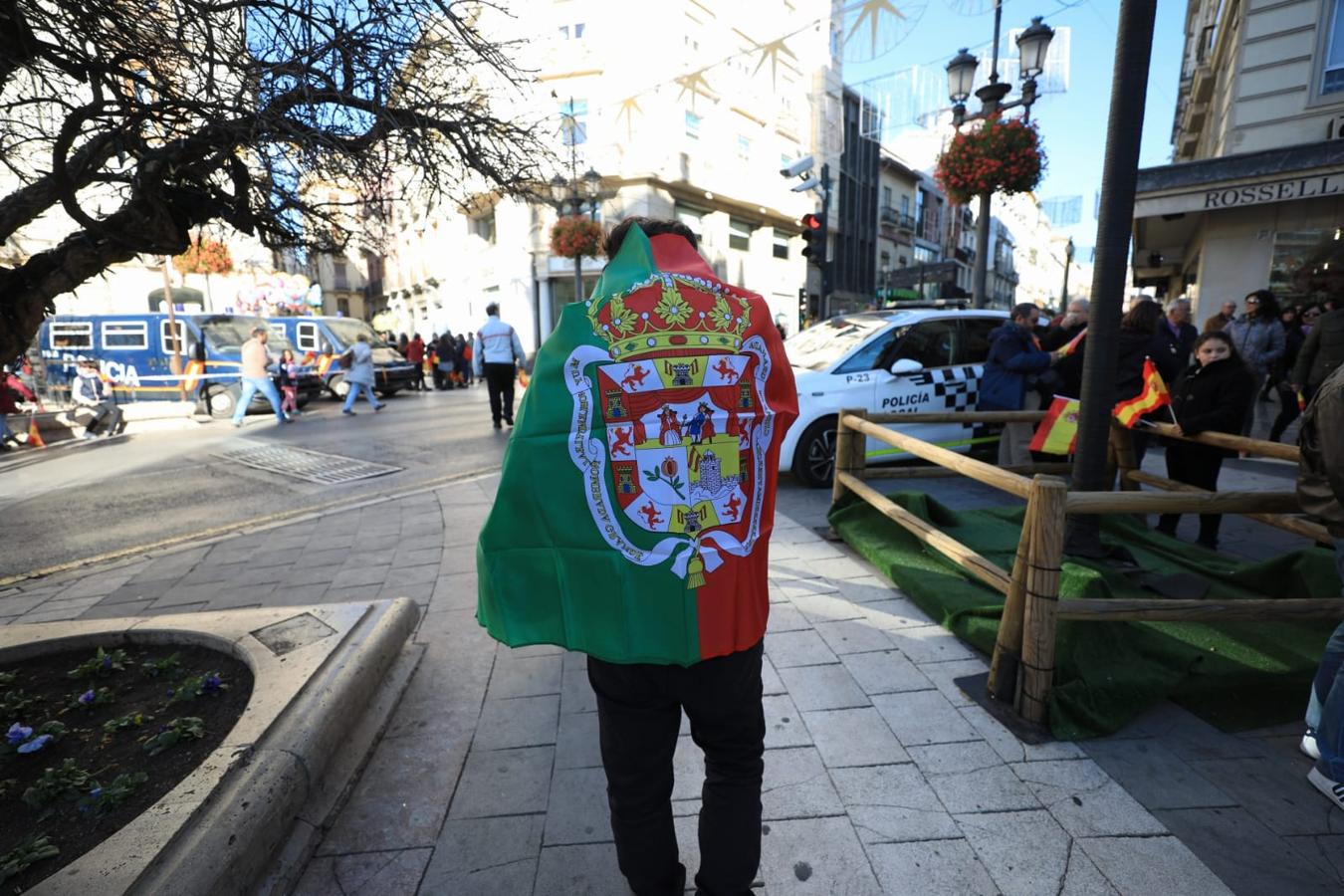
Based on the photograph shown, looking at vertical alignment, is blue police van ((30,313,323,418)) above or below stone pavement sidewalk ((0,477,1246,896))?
above

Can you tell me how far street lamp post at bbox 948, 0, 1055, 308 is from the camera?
8.42 m

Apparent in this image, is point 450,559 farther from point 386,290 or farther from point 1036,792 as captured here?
point 386,290

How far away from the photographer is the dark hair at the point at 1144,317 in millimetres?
4910

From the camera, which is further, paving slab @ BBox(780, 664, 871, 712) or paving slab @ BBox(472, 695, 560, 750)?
paving slab @ BBox(780, 664, 871, 712)

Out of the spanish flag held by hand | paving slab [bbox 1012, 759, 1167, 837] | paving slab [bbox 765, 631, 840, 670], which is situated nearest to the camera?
paving slab [bbox 1012, 759, 1167, 837]

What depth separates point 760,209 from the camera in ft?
94.0

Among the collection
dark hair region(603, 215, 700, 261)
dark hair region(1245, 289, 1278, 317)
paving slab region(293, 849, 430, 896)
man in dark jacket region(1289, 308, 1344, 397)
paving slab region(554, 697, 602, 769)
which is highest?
dark hair region(1245, 289, 1278, 317)

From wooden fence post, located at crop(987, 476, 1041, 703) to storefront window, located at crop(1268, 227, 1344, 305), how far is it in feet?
35.1

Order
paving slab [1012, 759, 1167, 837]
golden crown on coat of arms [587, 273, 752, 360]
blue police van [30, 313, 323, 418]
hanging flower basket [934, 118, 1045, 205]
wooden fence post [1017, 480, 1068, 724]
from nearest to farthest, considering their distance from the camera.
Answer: golden crown on coat of arms [587, 273, 752, 360] → paving slab [1012, 759, 1167, 837] → wooden fence post [1017, 480, 1068, 724] → hanging flower basket [934, 118, 1045, 205] → blue police van [30, 313, 323, 418]

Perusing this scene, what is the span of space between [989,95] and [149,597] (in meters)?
10.2

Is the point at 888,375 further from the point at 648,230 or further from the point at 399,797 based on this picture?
the point at 399,797

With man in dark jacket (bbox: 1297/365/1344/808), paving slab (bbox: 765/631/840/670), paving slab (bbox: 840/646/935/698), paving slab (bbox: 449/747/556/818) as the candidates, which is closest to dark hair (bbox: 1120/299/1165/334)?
man in dark jacket (bbox: 1297/365/1344/808)

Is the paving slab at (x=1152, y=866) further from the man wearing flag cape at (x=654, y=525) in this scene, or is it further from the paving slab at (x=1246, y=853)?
the man wearing flag cape at (x=654, y=525)

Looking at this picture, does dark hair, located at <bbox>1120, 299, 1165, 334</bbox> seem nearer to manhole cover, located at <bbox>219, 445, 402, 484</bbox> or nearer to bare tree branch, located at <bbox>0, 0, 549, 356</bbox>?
bare tree branch, located at <bbox>0, 0, 549, 356</bbox>
